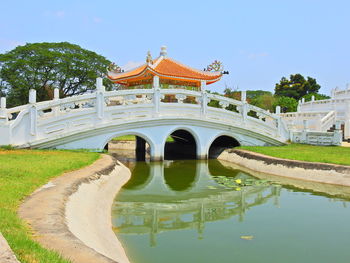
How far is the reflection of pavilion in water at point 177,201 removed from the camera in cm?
609

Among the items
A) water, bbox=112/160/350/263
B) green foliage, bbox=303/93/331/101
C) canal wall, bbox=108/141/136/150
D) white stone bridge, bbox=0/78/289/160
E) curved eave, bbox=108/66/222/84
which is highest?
green foliage, bbox=303/93/331/101

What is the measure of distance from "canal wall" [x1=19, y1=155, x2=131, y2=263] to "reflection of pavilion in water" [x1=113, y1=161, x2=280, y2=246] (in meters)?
0.41

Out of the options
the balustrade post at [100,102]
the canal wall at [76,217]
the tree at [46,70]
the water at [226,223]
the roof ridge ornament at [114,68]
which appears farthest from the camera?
the tree at [46,70]

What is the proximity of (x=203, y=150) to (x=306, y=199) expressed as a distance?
6498 mm

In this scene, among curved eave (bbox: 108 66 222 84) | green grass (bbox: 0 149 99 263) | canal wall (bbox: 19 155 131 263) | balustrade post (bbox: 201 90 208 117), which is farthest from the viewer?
curved eave (bbox: 108 66 222 84)

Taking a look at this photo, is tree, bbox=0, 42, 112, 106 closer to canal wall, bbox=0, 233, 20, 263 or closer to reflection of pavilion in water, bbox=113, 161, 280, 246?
reflection of pavilion in water, bbox=113, 161, 280, 246

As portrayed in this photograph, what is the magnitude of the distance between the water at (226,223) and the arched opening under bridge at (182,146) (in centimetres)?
691

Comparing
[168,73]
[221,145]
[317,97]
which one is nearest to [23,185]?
[221,145]

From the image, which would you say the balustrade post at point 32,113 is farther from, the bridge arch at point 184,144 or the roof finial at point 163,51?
the roof finial at point 163,51

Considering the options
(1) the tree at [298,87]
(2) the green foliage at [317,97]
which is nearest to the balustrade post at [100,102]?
(2) the green foliage at [317,97]

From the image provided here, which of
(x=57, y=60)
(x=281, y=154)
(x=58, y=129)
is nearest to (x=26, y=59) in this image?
(x=57, y=60)

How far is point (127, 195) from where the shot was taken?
8.18 meters

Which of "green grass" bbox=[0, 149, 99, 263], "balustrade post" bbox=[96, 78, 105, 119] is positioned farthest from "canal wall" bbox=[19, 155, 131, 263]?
"balustrade post" bbox=[96, 78, 105, 119]

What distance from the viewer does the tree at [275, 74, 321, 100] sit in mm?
49766
